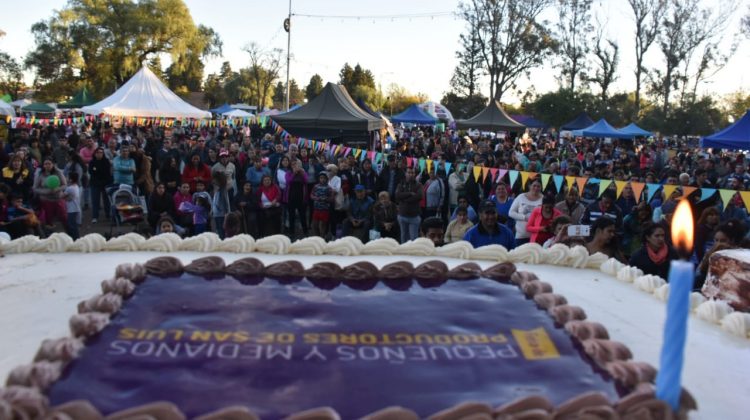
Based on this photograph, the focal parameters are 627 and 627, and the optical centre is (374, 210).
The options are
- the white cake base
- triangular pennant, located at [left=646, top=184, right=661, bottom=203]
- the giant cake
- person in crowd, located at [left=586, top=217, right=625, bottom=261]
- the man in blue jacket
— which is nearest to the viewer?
the giant cake

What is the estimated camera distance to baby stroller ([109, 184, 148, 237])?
11.4m

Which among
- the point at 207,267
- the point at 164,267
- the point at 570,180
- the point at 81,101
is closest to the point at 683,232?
the point at 207,267

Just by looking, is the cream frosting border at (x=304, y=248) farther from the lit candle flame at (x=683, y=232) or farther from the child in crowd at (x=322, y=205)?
the child in crowd at (x=322, y=205)

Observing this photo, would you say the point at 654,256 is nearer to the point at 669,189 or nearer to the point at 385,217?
the point at 669,189

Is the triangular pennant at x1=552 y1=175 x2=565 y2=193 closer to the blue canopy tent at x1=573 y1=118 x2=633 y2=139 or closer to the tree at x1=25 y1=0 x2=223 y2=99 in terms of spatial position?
the blue canopy tent at x1=573 y1=118 x2=633 y2=139

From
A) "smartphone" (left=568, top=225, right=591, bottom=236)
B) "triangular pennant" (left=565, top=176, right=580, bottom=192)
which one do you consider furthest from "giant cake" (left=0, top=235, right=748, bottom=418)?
"triangular pennant" (left=565, top=176, right=580, bottom=192)

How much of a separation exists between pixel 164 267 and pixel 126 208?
8.00m

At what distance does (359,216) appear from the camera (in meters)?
11.5

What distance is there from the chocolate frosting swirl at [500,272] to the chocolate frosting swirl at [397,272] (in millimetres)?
527

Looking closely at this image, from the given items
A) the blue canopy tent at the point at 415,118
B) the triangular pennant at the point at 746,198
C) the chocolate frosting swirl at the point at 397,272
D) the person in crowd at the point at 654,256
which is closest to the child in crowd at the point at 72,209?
the chocolate frosting swirl at the point at 397,272

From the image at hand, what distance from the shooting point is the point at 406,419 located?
207 centimetres

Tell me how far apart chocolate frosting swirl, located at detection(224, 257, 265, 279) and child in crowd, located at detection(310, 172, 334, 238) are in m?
7.99

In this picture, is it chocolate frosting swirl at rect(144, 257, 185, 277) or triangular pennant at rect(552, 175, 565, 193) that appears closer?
chocolate frosting swirl at rect(144, 257, 185, 277)

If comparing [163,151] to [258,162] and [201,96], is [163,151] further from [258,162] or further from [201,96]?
[201,96]
